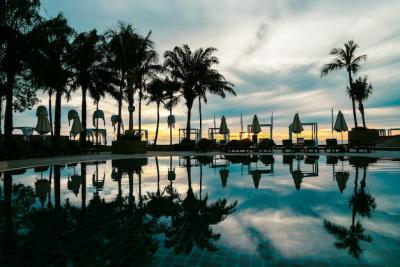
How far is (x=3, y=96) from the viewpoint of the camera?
18188 millimetres

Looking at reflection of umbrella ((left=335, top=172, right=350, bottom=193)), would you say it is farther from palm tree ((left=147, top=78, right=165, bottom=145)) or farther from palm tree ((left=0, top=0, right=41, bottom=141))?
palm tree ((left=147, top=78, right=165, bottom=145))

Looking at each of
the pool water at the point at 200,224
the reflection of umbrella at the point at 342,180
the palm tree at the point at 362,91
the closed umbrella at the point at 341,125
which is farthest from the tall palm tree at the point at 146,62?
the palm tree at the point at 362,91

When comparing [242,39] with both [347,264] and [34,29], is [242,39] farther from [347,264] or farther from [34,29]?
[347,264]

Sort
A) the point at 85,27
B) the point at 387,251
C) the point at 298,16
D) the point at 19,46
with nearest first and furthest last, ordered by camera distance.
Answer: the point at 387,251, the point at 298,16, the point at 19,46, the point at 85,27

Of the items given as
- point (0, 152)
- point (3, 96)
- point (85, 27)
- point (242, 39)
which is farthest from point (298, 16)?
point (85, 27)

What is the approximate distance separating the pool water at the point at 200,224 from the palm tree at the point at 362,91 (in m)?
24.7

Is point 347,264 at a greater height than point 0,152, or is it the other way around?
point 0,152

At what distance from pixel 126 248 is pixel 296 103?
3005 cm

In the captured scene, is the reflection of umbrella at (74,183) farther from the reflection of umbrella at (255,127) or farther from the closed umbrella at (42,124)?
the reflection of umbrella at (255,127)

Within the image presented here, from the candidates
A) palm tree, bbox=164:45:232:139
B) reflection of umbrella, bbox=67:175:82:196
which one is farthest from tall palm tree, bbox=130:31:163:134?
reflection of umbrella, bbox=67:175:82:196

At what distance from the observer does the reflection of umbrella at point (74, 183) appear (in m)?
7.96

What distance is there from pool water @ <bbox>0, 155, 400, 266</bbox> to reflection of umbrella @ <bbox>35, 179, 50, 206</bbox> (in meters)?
0.04

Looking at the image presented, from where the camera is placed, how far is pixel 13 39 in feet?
51.3

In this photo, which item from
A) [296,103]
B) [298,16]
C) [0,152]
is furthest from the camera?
[296,103]
